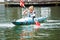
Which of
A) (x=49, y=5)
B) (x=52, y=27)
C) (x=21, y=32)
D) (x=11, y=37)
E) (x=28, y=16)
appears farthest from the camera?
(x=49, y=5)

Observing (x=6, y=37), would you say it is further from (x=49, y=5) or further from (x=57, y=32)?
(x=49, y=5)

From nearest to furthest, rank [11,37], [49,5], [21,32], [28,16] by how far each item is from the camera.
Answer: [11,37] < [21,32] < [28,16] < [49,5]

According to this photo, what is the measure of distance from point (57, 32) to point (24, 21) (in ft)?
12.2

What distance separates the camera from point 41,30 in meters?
20.8

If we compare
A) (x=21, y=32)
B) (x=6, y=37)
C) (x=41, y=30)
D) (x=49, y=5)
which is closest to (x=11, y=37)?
(x=6, y=37)

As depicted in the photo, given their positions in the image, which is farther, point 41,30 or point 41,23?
point 41,23

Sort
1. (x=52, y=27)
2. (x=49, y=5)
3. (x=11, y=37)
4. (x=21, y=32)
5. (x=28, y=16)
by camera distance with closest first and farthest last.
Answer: (x=11, y=37) < (x=21, y=32) < (x=52, y=27) < (x=28, y=16) < (x=49, y=5)

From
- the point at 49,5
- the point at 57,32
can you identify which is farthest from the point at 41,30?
the point at 49,5

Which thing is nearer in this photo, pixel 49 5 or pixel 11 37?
pixel 11 37

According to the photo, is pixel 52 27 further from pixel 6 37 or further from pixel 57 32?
pixel 6 37

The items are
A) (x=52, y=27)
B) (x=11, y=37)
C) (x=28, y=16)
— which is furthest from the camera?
(x=28, y=16)

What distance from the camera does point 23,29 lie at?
21.3 m

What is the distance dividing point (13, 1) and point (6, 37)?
34.9 m

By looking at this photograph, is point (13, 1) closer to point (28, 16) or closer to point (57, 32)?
point (28, 16)
